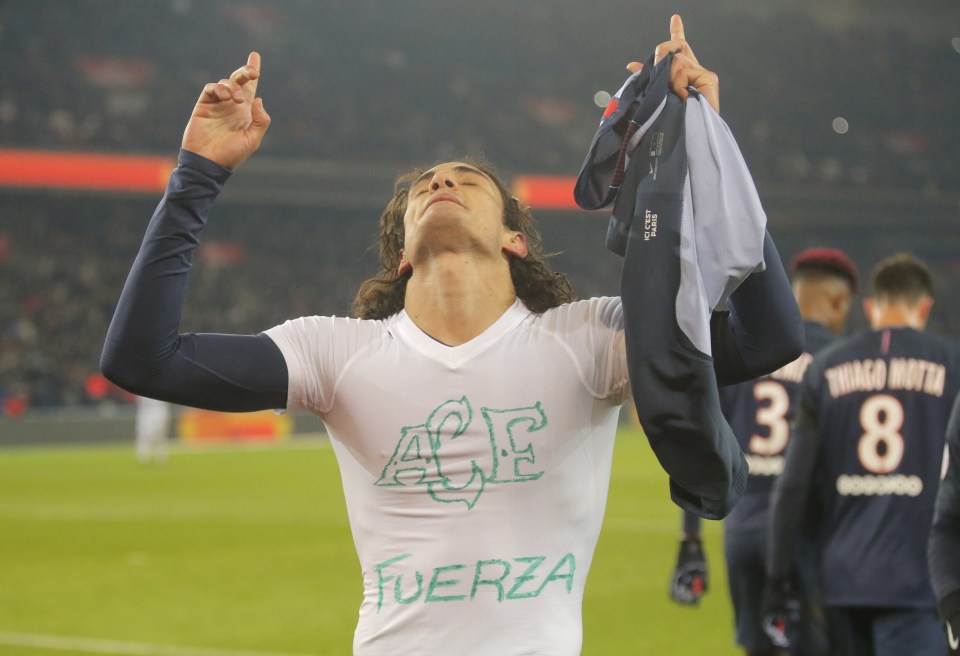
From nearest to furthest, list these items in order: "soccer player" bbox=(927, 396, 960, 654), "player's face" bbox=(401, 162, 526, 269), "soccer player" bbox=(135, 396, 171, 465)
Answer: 1. "player's face" bbox=(401, 162, 526, 269)
2. "soccer player" bbox=(927, 396, 960, 654)
3. "soccer player" bbox=(135, 396, 171, 465)

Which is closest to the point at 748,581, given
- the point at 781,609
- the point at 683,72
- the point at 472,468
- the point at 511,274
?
the point at 781,609

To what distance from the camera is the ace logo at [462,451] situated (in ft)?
8.46

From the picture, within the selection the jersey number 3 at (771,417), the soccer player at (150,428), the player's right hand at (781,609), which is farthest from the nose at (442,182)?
the soccer player at (150,428)

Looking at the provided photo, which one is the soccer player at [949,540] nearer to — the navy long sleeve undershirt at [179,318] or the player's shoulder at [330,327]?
the navy long sleeve undershirt at [179,318]

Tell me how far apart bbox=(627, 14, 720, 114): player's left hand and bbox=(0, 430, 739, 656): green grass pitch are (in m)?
5.96

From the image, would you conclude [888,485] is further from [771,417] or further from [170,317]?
[170,317]

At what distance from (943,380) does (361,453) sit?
9.06 feet

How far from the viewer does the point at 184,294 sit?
8.16 feet

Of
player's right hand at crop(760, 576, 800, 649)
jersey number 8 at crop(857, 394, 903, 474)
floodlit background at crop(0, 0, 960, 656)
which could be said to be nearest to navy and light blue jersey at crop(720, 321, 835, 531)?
player's right hand at crop(760, 576, 800, 649)

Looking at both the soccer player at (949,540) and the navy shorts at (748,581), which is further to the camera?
the navy shorts at (748,581)

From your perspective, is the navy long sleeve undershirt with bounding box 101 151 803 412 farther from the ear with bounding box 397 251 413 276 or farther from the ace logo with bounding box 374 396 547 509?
the ear with bounding box 397 251 413 276

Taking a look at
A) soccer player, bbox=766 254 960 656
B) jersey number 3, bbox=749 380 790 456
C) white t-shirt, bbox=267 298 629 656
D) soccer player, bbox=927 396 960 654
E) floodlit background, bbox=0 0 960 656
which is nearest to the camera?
white t-shirt, bbox=267 298 629 656

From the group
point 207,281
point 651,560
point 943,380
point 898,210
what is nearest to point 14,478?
point 651,560

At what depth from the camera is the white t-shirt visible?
8.29 ft
